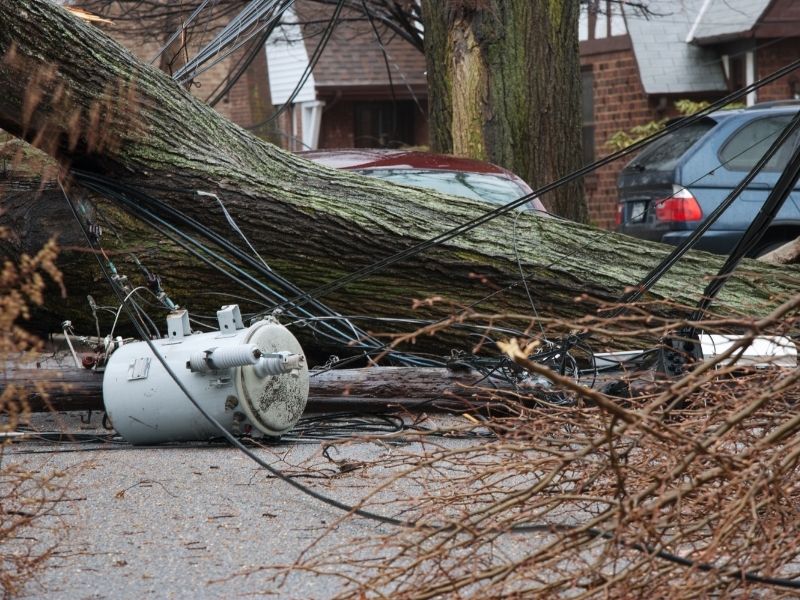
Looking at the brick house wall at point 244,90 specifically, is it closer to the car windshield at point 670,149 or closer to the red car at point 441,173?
the car windshield at point 670,149

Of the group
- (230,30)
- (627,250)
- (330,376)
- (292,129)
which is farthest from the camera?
(292,129)

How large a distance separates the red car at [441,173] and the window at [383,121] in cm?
2054

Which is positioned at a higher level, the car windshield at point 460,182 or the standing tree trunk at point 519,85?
Answer: the standing tree trunk at point 519,85

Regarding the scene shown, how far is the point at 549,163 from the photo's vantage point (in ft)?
37.2

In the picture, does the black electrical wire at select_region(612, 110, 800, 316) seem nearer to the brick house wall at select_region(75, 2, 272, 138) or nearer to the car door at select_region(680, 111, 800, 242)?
the car door at select_region(680, 111, 800, 242)

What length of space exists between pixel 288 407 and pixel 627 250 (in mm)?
3113

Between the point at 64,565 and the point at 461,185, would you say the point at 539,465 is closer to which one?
the point at 64,565

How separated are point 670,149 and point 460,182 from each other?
145 inches

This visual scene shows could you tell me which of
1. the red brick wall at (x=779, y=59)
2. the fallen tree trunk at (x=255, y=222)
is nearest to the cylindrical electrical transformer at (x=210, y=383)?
the fallen tree trunk at (x=255, y=222)

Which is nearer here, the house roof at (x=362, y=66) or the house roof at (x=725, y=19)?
the house roof at (x=725, y=19)

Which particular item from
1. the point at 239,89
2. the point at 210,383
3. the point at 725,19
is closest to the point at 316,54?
the point at 210,383

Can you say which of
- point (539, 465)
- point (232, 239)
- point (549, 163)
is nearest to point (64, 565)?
point (539, 465)

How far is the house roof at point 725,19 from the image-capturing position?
20453 mm

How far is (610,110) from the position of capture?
2286 cm
